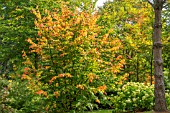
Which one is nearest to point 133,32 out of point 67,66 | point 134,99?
point 134,99

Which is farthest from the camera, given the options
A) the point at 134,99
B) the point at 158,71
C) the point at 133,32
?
the point at 133,32

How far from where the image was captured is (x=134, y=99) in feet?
33.4

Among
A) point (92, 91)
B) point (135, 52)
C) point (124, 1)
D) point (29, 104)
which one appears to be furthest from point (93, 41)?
point (124, 1)

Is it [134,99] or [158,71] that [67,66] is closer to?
[158,71]

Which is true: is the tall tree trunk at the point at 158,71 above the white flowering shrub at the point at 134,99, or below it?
above

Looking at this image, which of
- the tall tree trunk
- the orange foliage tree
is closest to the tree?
the tall tree trunk

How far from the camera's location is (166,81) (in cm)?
1387

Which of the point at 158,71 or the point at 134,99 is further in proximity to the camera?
the point at 134,99

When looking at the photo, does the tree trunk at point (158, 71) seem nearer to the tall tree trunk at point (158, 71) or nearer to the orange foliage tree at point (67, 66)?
the tall tree trunk at point (158, 71)

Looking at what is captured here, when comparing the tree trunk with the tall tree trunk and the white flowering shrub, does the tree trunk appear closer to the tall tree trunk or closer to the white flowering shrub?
the tall tree trunk

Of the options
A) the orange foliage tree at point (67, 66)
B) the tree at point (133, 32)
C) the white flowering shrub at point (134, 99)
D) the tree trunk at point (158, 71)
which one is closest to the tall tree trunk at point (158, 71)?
the tree trunk at point (158, 71)

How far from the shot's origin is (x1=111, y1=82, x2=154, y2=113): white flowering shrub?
10.3 meters

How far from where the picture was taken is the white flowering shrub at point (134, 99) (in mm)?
10289

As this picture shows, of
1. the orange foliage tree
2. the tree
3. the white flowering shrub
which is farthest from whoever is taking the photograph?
the tree
